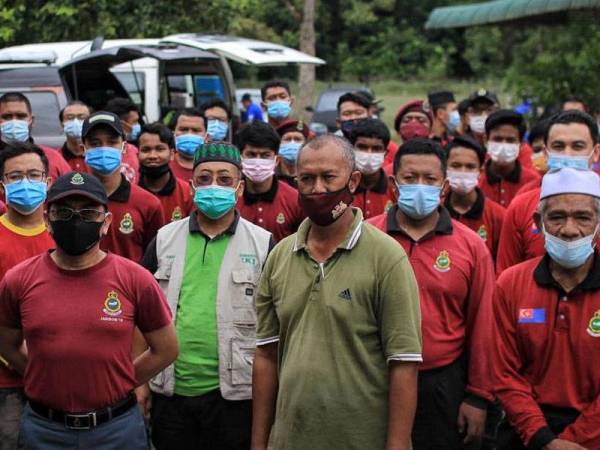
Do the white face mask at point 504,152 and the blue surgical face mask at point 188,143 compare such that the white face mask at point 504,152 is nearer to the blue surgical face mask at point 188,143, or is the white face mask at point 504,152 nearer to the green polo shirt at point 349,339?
the blue surgical face mask at point 188,143

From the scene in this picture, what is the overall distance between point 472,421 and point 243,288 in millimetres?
1370

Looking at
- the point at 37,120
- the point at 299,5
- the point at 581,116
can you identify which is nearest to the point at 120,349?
the point at 581,116

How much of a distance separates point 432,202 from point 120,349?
1874mm

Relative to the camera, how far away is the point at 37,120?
12.2m

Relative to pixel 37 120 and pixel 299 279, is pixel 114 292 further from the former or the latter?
pixel 37 120

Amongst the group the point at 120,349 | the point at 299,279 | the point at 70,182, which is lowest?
the point at 120,349

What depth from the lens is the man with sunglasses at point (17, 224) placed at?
5.40 metres

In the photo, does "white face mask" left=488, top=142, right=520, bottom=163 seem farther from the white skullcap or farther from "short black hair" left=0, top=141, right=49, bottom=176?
"short black hair" left=0, top=141, right=49, bottom=176

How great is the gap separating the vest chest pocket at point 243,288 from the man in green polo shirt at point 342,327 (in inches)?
44.4

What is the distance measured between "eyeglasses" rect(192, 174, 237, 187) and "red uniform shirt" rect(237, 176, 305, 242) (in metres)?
1.23

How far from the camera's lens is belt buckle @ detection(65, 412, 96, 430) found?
180 inches

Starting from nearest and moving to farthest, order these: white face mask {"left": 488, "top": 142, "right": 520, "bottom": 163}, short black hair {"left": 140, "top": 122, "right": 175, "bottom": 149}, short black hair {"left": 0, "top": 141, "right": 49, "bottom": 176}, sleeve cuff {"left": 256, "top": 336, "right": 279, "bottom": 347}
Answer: sleeve cuff {"left": 256, "top": 336, "right": 279, "bottom": 347}, short black hair {"left": 0, "top": 141, "right": 49, "bottom": 176}, short black hair {"left": 140, "top": 122, "right": 175, "bottom": 149}, white face mask {"left": 488, "top": 142, "right": 520, "bottom": 163}

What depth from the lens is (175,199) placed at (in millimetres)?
7742

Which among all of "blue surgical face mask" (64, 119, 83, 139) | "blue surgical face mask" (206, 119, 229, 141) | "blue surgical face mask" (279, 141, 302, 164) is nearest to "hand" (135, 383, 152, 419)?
"blue surgical face mask" (279, 141, 302, 164)
